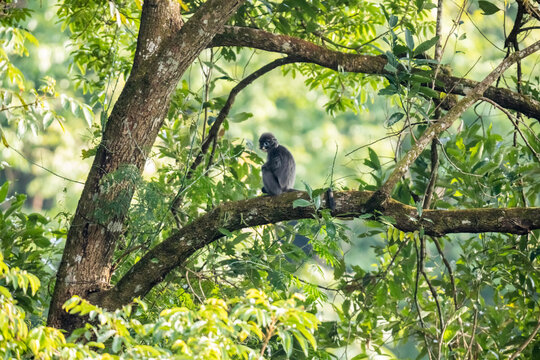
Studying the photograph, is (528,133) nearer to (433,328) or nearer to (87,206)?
(433,328)

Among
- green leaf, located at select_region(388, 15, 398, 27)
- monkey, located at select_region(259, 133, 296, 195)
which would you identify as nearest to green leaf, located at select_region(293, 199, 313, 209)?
green leaf, located at select_region(388, 15, 398, 27)

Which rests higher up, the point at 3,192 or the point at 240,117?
the point at 240,117

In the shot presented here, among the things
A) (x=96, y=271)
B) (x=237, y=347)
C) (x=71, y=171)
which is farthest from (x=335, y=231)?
→ (x=71, y=171)

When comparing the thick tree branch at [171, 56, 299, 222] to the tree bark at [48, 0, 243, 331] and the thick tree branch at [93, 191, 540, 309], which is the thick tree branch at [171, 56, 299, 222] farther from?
the thick tree branch at [93, 191, 540, 309]

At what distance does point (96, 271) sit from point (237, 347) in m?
1.60

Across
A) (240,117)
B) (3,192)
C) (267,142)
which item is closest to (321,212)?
(240,117)

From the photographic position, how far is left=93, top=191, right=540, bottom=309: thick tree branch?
3.04 metres

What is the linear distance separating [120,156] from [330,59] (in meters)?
1.34

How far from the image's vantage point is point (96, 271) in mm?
3443

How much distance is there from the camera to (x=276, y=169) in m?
5.28

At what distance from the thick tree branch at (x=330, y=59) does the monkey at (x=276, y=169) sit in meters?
1.53

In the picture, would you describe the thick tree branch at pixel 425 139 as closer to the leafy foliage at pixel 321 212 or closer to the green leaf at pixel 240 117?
the leafy foliage at pixel 321 212

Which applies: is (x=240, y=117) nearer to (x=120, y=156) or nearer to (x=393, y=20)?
(x=120, y=156)

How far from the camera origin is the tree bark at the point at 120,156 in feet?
11.1
